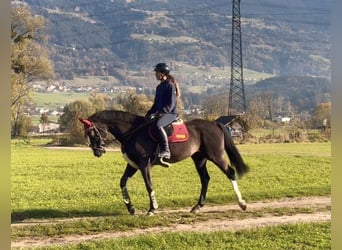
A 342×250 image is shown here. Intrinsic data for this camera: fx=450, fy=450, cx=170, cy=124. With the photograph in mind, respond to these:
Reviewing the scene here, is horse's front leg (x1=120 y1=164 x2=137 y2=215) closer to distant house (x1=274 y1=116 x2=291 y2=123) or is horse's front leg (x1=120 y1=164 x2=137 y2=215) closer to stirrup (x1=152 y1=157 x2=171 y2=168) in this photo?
stirrup (x1=152 y1=157 x2=171 y2=168)

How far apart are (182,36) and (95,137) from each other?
9996 mm

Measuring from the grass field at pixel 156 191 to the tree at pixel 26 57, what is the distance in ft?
6.90

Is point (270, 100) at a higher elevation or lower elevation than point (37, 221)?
higher

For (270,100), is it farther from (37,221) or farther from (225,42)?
(37,221)

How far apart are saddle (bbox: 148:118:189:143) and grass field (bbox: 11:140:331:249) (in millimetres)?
1184

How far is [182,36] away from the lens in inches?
615

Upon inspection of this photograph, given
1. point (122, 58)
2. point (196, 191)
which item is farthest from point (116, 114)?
point (122, 58)

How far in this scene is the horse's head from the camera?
622cm

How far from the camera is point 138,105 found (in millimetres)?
9133

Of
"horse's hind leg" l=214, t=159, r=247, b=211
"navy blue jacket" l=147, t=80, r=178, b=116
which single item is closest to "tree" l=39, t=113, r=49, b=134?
"navy blue jacket" l=147, t=80, r=178, b=116

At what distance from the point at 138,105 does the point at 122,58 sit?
Result: 17.9 feet

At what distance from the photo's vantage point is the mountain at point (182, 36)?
14.1 meters

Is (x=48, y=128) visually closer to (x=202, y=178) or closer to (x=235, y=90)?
(x=235, y=90)

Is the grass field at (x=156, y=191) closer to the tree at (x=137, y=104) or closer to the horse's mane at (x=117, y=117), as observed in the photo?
the horse's mane at (x=117, y=117)
